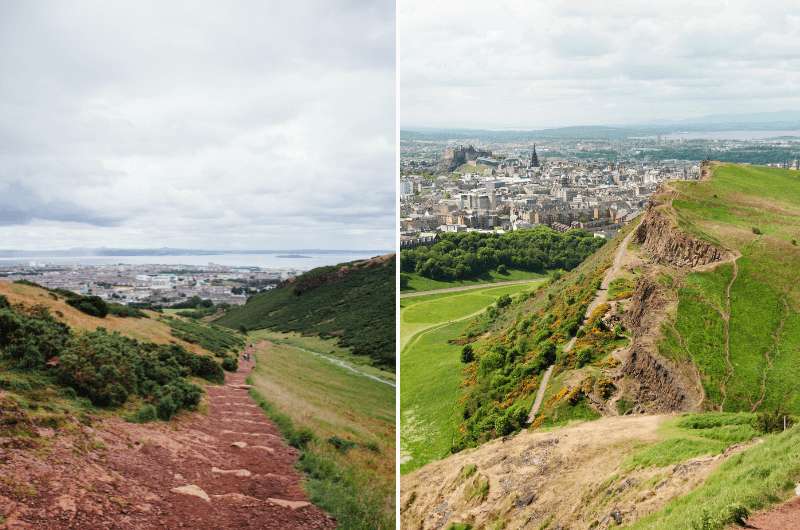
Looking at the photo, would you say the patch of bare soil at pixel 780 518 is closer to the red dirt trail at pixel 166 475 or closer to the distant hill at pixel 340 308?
the red dirt trail at pixel 166 475

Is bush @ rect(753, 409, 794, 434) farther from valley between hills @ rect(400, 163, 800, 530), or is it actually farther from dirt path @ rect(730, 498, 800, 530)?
dirt path @ rect(730, 498, 800, 530)

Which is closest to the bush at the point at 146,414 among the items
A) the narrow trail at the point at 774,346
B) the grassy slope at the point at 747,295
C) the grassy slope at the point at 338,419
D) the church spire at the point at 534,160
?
the grassy slope at the point at 338,419

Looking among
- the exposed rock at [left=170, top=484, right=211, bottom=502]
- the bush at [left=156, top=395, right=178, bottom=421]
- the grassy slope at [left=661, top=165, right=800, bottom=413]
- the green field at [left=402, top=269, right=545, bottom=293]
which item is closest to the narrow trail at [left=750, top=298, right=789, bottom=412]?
the grassy slope at [left=661, top=165, right=800, bottom=413]

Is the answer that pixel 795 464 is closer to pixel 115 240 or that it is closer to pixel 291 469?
pixel 291 469

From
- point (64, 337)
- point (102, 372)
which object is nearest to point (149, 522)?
point (102, 372)

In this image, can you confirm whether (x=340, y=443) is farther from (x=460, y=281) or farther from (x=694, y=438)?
(x=460, y=281)

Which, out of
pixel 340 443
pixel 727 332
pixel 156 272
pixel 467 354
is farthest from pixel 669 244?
pixel 156 272
